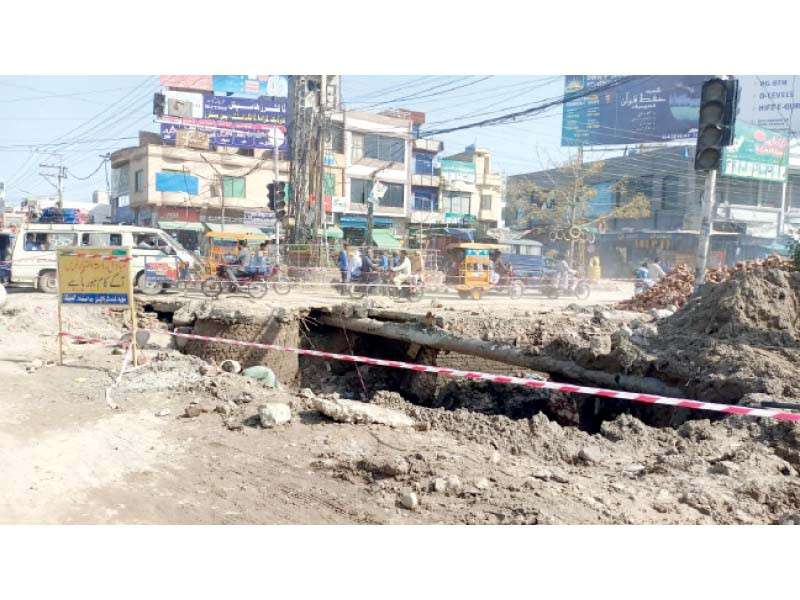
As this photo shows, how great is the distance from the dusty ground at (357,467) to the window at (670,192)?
1195 inches

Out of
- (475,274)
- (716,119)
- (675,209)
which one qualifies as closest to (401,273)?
(475,274)

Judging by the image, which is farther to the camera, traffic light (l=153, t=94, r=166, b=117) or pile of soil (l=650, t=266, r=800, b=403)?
traffic light (l=153, t=94, r=166, b=117)

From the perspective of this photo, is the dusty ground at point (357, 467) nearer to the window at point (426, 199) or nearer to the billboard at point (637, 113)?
the billboard at point (637, 113)

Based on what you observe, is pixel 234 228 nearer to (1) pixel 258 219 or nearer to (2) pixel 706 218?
(1) pixel 258 219

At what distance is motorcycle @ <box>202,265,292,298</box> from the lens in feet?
46.0

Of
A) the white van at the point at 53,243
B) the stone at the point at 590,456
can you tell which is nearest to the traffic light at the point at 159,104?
the white van at the point at 53,243

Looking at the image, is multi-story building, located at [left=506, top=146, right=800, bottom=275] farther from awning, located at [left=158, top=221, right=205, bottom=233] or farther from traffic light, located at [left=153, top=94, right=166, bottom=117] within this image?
traffic light, located at [left=153, top=94, right=166, bottom=117]

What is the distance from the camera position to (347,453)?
14.2 feet

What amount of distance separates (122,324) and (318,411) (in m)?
6.74

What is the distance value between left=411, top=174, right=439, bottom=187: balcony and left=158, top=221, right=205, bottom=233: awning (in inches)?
513

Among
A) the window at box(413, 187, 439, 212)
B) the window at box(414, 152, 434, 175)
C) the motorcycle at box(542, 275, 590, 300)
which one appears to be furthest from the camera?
the window at box(413, 187, 439, 212)

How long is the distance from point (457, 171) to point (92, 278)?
107ft

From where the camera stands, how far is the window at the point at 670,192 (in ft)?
104

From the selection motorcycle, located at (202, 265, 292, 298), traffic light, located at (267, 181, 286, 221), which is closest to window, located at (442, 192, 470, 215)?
traffic light, located at (267, 181, 286, 221)
